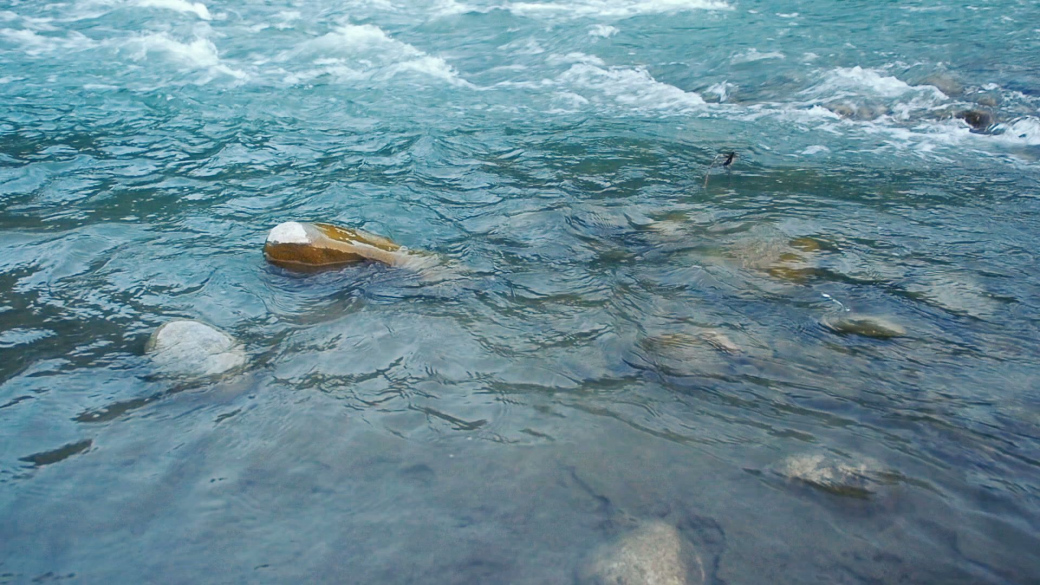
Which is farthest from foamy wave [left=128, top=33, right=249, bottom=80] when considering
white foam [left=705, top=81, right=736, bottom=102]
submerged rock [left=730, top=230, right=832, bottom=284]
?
submerged rock [left=730, top=230, right=832, bottom=284]

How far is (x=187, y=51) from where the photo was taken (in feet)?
37.7

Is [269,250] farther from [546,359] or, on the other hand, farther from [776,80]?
[776,80]

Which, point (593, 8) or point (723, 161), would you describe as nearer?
point (723, 161)

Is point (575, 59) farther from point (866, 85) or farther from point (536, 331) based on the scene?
point (536, 331)

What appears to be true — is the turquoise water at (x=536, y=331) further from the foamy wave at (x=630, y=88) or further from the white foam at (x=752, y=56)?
the white foam at (x=752, y=56)

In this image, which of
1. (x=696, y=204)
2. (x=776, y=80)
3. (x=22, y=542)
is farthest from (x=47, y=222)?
(x=776, y=80)

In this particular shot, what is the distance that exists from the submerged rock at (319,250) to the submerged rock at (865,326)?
8.95ft

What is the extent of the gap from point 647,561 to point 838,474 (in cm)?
100

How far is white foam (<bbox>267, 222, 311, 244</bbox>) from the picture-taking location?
5.36m

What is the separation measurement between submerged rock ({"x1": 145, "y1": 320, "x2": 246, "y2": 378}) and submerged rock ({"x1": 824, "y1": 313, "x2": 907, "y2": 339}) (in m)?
3.42

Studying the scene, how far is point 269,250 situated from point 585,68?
21.2 ft

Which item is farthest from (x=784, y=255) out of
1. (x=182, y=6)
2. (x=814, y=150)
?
(x=182, y=6)

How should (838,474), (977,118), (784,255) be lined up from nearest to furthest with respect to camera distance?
(838,474), (784,255), (977,118)

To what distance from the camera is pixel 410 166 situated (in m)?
7.38
